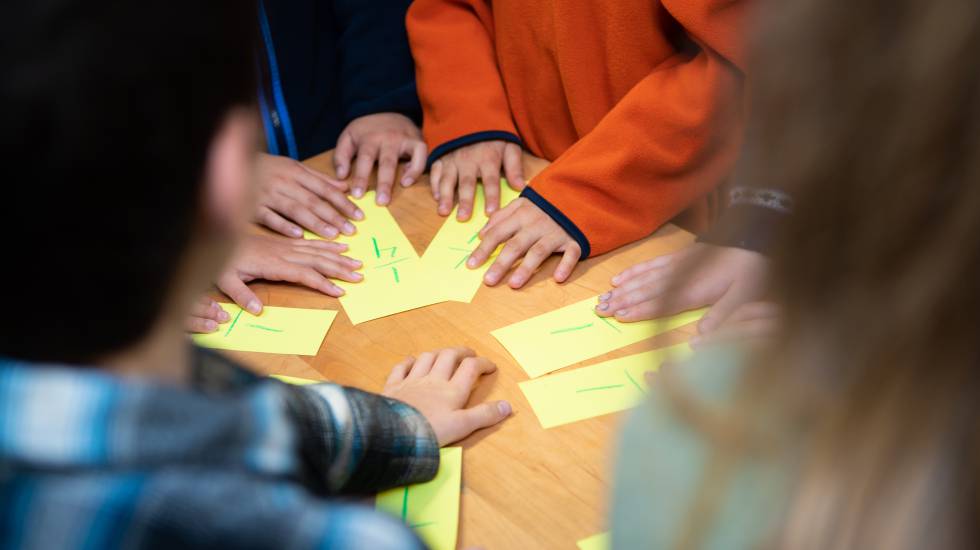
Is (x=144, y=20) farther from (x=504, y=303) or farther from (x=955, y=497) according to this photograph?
(x=504, y=303)

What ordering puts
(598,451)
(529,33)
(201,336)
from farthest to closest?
(529,33)
(201,336)
(598,451)

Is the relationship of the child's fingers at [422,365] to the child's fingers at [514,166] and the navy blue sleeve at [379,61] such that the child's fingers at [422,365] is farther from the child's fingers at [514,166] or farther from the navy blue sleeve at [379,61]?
the navy blue sleeve at [379,61]

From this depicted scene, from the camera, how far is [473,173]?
4.46 feet

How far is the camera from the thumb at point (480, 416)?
91 centimetres

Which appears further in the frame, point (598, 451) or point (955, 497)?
point (598, 451)

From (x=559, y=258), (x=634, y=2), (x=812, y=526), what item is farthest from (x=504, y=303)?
(x=812, y=526)

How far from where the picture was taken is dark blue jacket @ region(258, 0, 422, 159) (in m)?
1.57

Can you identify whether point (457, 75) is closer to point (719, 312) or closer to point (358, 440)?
point (719, 312)

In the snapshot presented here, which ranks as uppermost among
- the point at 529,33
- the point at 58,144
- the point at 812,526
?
the point at 58,144

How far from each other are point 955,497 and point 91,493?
48 cm

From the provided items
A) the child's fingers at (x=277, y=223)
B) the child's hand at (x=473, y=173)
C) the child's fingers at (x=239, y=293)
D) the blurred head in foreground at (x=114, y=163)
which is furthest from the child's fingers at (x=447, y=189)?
the blurred head in foreground at (x=114, y=163)

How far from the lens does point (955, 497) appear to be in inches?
19.5

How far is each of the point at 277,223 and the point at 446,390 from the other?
0.50m

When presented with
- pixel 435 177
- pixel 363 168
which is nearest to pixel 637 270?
pixel 435 177
